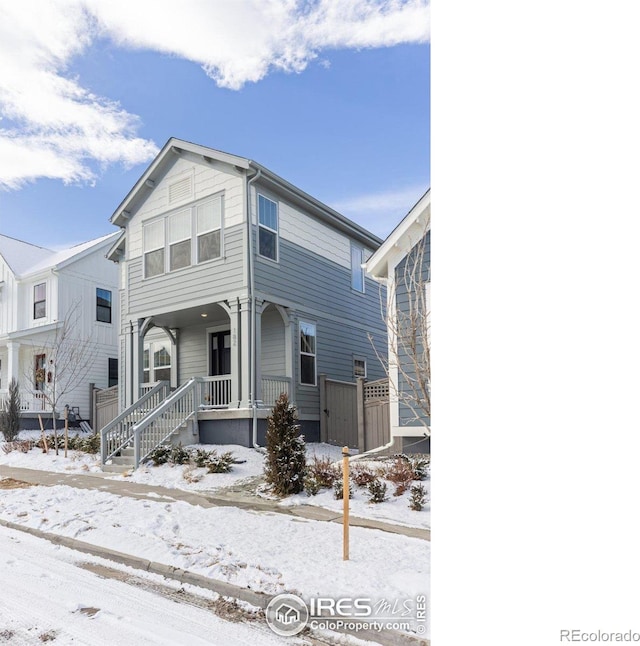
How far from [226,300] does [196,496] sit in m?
5.84

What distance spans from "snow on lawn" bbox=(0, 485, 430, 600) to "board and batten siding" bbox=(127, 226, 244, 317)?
6.29m

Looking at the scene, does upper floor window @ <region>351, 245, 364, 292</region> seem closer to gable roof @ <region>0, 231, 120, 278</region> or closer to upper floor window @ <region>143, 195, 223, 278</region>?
upper floor window @ <region>143, 195, 223, 278</region>

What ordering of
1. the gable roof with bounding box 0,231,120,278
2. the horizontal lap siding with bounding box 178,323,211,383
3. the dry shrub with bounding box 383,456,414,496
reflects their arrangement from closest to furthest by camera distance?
1. the dry shrub with bounding box 383,456,414,496
2. the horizontal lap siding with bounding box 178,323,211,383
3. the gable roof with bounding box 0,231,120,278

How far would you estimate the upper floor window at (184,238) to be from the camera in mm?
14195

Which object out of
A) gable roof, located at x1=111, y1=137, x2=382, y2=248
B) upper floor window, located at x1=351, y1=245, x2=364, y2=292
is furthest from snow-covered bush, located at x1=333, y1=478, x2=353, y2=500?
upper floor window, located at x1=351, y1=245, x2=364, y2=292

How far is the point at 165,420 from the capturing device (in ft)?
43.1

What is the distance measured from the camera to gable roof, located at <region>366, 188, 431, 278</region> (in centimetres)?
1108
